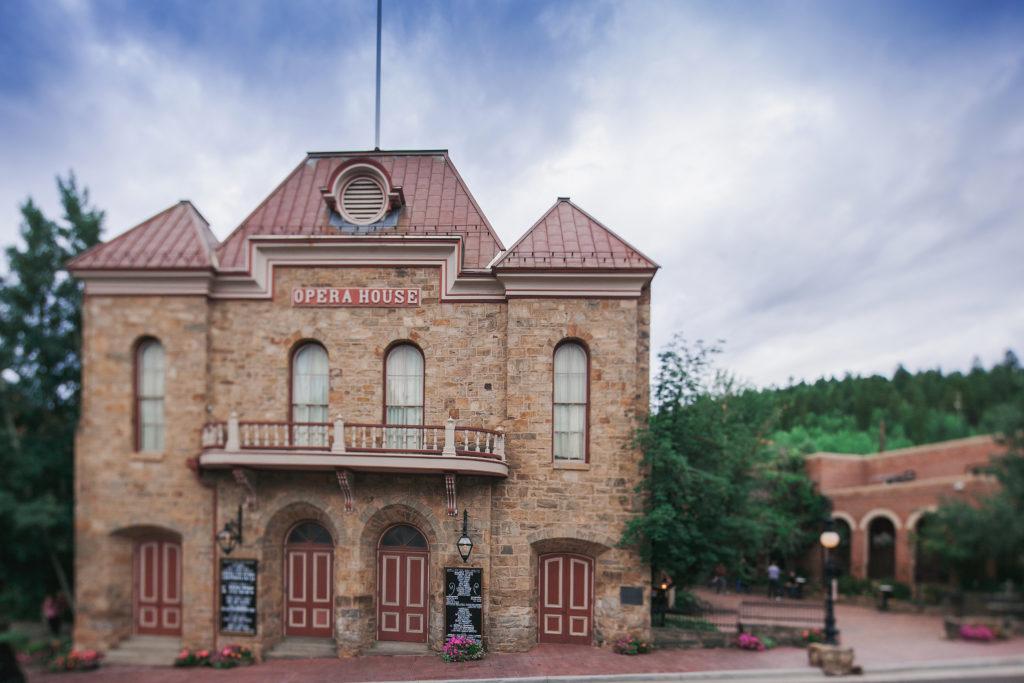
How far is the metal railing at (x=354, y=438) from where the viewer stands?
10367 mm

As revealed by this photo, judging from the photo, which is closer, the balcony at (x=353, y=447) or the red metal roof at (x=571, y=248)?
the balcony at (x=353, y=447)

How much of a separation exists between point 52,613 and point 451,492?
23.7 ft

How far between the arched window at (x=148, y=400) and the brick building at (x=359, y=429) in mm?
38

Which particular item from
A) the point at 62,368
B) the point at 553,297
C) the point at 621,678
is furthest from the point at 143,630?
the point at 553,297

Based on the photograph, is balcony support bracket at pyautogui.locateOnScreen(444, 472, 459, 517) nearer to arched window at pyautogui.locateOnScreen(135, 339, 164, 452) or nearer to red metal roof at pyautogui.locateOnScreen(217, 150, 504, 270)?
red metal roof at pyautogui.locateOnScreen(217, 150, 504, 270)

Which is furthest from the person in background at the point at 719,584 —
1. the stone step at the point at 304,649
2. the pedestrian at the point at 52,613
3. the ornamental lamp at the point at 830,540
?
the pedestrian at the point at 52,613

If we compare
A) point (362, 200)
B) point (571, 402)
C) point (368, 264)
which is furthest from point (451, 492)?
point (362, 200)

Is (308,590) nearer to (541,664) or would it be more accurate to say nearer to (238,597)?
(238,597)

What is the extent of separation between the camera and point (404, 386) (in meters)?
11.8

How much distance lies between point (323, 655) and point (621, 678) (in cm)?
598

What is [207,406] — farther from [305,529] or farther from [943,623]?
[943,623]

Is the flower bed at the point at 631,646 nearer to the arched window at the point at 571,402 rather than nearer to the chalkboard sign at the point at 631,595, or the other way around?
the chalkboard sign at the point at 631,595

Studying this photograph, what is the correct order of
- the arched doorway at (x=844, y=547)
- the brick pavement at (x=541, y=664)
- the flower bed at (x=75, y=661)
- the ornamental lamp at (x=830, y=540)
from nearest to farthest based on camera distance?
the brick pavement at (x=541, y=664) < the flower bed at (x=75, y=661) < the ornamental lamp at (x=830, y=540) < the arched doorway at (x=844, y=547)

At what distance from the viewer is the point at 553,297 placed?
11.4 meters
